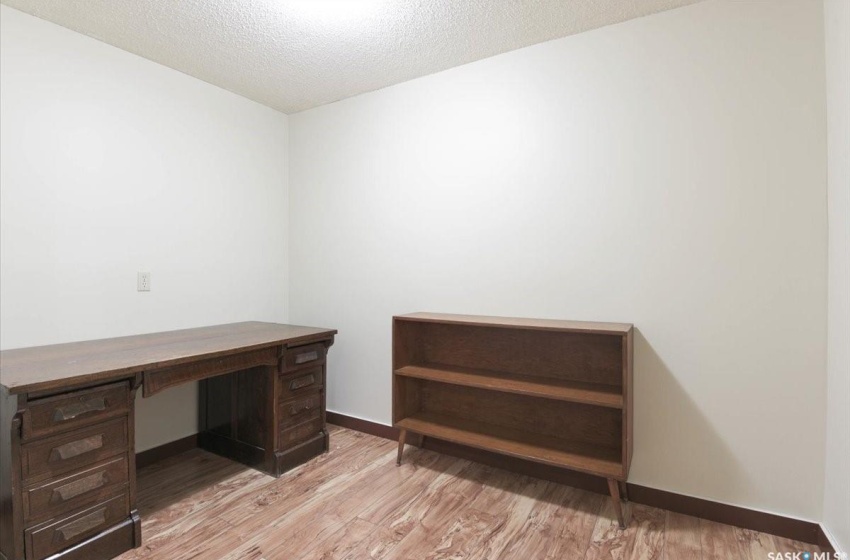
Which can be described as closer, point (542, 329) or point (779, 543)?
point (779, 543)

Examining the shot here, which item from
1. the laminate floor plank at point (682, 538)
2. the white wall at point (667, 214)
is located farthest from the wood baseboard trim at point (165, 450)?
the laminate floor plank at point (682, 538)

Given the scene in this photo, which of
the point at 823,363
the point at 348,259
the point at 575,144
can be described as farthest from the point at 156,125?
the point at 823,363

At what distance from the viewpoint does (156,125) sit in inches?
96.3

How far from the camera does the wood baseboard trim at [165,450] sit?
237 centimetres

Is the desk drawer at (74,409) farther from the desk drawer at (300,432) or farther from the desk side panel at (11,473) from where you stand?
the desk drawer at (300,432)

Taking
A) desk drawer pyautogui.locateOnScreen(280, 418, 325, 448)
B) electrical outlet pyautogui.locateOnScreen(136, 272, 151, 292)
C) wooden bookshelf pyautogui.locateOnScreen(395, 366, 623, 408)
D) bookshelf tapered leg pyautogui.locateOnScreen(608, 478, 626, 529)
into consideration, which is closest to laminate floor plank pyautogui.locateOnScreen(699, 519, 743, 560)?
bookshelf tapered leg pyautogui.locateOnScreen(608, 478, 626, 529)

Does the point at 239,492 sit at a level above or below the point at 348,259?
below

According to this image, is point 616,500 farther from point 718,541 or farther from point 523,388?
point 523,388

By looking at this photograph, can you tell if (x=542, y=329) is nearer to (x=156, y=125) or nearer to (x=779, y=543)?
(x=779, y=543)

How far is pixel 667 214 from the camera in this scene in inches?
76.6

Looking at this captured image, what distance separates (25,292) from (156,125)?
1.14 meters

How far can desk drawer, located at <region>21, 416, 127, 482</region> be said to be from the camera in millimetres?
1434

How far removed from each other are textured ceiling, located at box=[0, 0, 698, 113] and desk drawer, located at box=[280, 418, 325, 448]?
2.14m

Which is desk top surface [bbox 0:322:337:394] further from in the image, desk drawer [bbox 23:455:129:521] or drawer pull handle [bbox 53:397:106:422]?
desk drawer [bbox 23:455:129:521]
